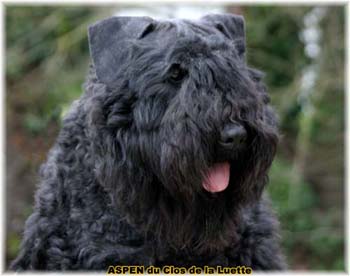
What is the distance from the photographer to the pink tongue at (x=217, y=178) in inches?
112

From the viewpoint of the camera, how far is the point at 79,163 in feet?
10.6

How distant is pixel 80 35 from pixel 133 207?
5.60m

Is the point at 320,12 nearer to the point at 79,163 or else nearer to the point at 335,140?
the point at 335,140

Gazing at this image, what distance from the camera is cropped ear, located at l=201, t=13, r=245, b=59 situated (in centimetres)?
315

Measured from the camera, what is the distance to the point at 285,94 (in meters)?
8.02

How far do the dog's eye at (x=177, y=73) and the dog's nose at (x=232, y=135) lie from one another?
12.0 inches

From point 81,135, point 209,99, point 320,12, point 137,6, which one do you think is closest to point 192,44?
point 209,99

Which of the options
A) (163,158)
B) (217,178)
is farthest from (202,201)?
(163,158)

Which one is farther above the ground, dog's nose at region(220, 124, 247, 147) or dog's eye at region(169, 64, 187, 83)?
dog's eye at region(169, 64, 187, 83)

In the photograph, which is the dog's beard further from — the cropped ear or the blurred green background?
the blurred green background

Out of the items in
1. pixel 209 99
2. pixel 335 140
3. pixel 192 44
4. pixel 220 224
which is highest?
pixel 192 44

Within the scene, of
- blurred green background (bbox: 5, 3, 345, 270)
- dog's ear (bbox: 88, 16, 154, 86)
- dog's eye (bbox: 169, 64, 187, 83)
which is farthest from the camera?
blurred green background (bbox: 5, 3, 345, 270)

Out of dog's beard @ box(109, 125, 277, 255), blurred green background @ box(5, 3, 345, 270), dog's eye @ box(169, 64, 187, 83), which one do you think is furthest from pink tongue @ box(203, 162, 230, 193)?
blurred green background @ box(5, 3, 345, 270)

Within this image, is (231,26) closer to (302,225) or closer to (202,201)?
(202,201)
